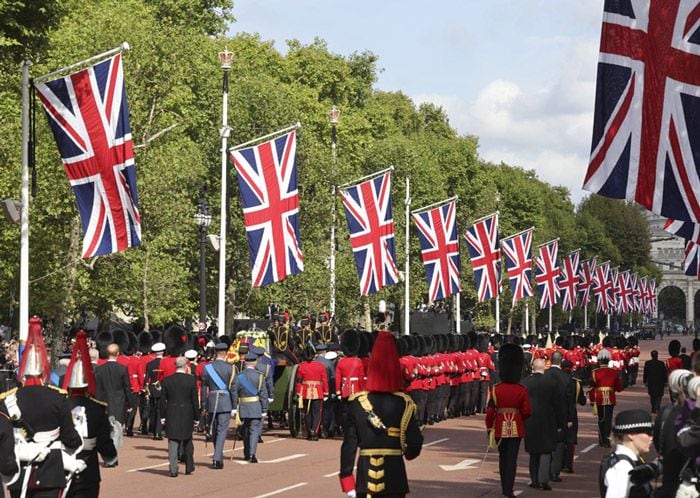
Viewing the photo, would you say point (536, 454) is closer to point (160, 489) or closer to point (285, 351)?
point (160, 489)

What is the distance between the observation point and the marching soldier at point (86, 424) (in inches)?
480

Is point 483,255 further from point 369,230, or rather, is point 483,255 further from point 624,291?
point 624,291

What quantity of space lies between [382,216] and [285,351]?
9447mm

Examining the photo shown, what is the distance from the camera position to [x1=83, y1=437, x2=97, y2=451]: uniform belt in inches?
487

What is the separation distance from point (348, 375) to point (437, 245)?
19.2 meters

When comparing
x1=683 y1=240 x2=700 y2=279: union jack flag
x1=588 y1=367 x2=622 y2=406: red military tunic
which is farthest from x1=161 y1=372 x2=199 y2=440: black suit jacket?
x1=683 y1=240 x2=700 y2=279: union jack flag

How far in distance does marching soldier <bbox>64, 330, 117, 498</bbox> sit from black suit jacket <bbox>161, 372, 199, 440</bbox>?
23.9 feet

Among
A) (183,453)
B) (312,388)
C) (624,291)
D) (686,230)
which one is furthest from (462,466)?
(624,291)

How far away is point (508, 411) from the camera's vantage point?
56.7 feet

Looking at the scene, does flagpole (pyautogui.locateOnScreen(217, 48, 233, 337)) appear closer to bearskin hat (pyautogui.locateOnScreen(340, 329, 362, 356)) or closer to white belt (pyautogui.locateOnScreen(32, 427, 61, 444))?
bearskin hat (pyautogui.locateOnScreen(340, 329, 362, 356))

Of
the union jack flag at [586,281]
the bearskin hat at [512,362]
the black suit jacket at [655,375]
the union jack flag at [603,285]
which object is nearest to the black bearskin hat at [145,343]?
the black suit jacket at [655,375]

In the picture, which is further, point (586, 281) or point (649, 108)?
point (586, 281)

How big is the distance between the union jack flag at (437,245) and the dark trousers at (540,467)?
2371 centimetres

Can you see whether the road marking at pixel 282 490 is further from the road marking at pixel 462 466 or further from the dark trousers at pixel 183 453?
the road marking at pixel 462 466
